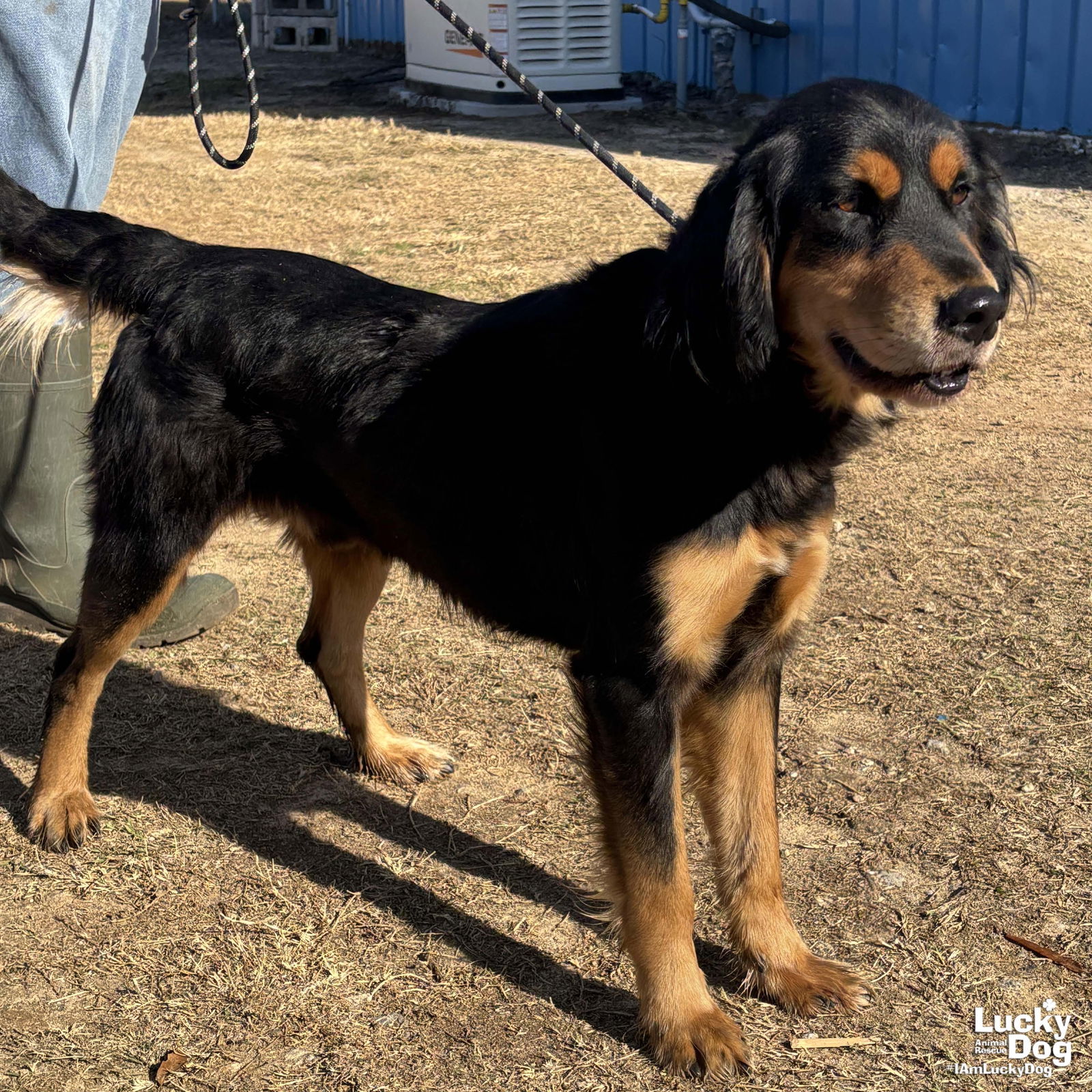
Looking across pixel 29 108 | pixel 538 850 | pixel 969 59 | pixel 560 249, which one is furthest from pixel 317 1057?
pixel 969 59

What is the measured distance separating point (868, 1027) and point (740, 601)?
1042 millimetres

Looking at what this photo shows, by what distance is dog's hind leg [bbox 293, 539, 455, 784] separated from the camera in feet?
Result: 12.7

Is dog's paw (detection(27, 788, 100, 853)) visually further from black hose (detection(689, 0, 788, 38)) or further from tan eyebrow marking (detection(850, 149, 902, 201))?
black hose (detection(689, 0, 788, 38))

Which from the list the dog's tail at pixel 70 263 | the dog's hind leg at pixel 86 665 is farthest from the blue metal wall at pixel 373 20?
the dog's hind leg at pixel 86 665

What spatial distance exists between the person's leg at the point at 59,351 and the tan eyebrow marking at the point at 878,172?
2.66 metres

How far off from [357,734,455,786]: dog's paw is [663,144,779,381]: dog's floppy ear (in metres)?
Answer: 1.82

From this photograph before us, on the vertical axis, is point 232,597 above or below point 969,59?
below

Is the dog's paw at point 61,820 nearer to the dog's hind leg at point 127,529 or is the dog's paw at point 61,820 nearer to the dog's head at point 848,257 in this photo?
the dog's hind leg at point 127,529

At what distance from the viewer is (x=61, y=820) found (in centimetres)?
359

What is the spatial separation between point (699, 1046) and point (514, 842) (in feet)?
3.17

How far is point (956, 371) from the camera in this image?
2.53 metres

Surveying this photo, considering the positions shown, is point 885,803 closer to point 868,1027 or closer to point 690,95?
point 868,1027

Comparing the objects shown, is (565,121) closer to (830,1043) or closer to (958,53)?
(830,1043)

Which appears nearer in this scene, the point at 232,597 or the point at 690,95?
the point at 232,597
